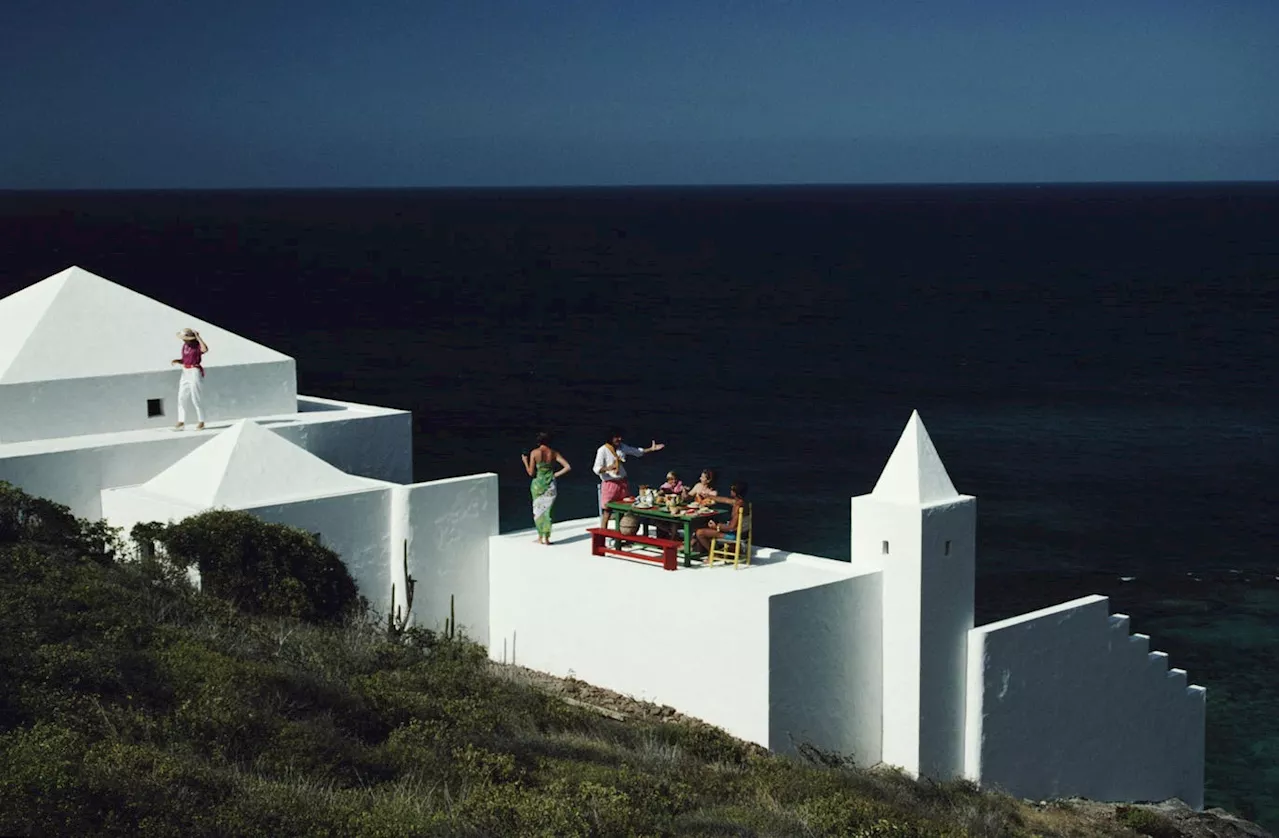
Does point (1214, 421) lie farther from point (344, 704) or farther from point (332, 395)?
point (344, 704)

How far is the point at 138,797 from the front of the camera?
11.2 meters

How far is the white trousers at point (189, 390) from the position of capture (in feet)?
77.9

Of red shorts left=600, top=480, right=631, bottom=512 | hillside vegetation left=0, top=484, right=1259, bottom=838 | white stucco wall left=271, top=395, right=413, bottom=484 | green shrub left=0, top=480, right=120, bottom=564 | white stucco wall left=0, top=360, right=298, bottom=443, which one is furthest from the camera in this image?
white stucco wall left=271, top=395, right=413, bottom=484

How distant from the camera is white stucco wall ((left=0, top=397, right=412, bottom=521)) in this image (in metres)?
21.5

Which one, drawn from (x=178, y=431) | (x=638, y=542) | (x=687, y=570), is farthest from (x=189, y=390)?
(x=687, y=570)

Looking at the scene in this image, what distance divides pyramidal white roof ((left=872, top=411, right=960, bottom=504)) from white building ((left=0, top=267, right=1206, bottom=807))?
28 millimetres

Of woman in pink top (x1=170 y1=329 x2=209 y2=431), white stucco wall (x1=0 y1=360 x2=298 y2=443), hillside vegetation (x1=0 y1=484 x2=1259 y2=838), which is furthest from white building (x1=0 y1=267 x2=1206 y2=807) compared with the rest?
hillside vegetation (x1=0 y1=484 x2=1259 y2=838)

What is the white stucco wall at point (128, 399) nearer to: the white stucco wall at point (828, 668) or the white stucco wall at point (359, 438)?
the white stucco wall at point (359, 438)

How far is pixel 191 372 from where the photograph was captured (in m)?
23.8

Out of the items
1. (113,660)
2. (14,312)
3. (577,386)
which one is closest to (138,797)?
(113,660)

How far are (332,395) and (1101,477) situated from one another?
30502mm

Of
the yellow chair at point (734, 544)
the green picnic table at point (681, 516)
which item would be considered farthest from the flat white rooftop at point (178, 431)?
the yellow chair at point (734, 544)

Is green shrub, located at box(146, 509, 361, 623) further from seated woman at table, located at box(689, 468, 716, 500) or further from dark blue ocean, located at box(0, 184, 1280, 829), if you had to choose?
dark blue ocean, located at box(0, 184, 1280, 829)

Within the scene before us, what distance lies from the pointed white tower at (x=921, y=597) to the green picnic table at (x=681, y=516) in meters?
2.03
